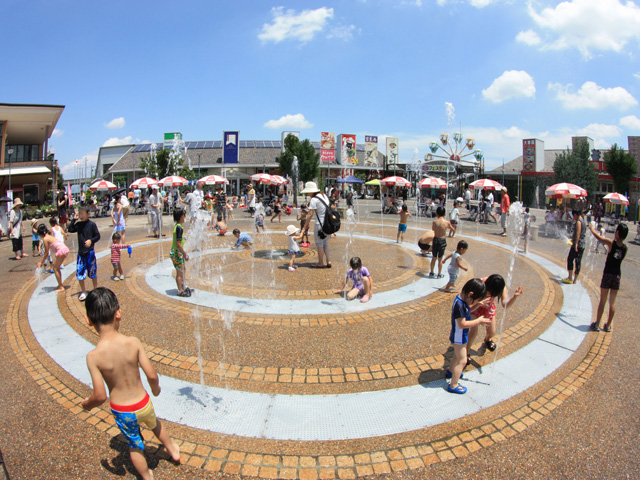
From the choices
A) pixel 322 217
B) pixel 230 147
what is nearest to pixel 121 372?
pixel 322 217

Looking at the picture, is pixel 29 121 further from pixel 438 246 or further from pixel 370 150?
pixel 370 150

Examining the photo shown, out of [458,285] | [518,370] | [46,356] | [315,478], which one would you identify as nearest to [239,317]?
[46,356]

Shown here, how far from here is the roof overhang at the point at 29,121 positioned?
3033cm

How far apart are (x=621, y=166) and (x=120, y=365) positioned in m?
43.6

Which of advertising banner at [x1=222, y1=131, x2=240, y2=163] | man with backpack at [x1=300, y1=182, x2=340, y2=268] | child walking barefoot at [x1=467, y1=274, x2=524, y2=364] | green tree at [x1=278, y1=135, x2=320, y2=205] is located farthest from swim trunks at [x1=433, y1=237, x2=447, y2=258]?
advertising banner at [x1=222, y1=131, x2=240, y2=163]

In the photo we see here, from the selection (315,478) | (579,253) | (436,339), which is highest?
(579,253)

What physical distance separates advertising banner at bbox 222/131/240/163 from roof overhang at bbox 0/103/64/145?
1747 cm

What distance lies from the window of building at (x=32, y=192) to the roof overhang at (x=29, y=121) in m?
5.38

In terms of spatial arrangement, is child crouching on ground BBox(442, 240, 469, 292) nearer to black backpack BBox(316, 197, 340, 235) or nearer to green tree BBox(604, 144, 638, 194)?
black backpack BBox(316, 197, 340, 235)

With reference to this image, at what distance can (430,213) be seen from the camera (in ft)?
83.8

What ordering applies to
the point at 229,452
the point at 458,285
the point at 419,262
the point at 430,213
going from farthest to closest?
1. the point at 430,213
2. the point at 419,262
3. the point at 458,285
4. the point at 229,452

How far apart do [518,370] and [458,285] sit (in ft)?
11.8

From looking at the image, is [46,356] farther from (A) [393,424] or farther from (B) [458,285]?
(B) [458,285]

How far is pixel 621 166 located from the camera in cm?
3444
